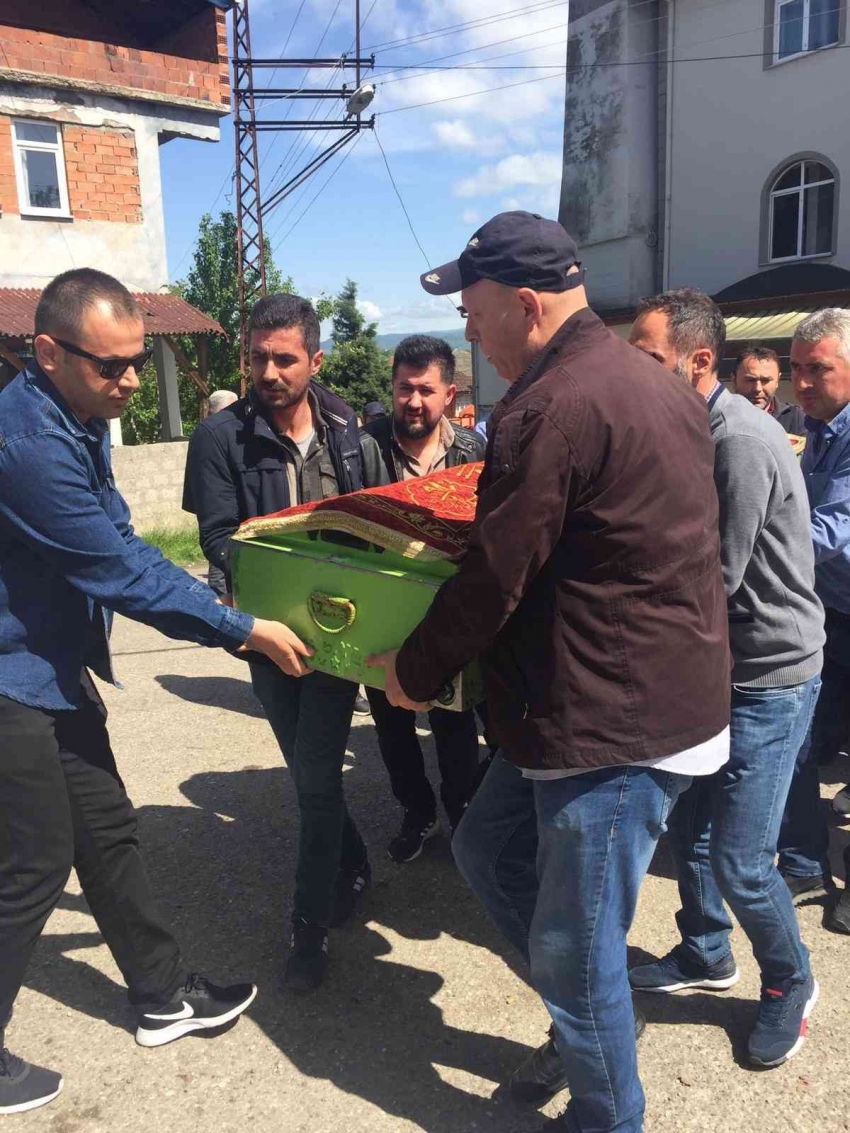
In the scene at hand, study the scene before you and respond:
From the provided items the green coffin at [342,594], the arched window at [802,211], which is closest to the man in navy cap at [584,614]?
the green coffin at [342,594]

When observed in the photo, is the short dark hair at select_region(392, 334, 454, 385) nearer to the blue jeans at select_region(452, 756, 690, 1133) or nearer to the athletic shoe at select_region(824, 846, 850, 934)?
the blue jeans at select_region(452, 756, 690, 1133)

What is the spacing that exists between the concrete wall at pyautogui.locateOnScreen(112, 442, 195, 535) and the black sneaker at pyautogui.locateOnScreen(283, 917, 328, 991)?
1014 cm

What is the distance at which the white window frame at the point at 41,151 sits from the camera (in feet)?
44.2

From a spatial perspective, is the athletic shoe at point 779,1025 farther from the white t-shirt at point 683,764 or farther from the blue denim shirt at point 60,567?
the blue denim shirt at point 60,567

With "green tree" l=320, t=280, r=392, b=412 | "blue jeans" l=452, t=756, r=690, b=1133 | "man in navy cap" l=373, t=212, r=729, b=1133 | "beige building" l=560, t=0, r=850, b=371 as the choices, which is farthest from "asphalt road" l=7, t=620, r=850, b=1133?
"green tree" l=320, t=280, r=392, b=412

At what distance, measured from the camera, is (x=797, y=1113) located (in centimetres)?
235

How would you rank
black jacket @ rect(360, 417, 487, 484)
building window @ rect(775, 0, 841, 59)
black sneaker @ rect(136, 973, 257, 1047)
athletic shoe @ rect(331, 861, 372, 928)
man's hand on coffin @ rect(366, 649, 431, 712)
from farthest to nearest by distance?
building window @ rect(775, 0, 841, 59) → black jacket @ rect(360, 417, 487, 484) → athletic shoe @ rect(331, 861, 372, 928) → black sneaker @ rect(136, 973, 257, 1047) → man's hand on coffin @ rect(366, 649, 431, 712)

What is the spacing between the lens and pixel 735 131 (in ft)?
55.3

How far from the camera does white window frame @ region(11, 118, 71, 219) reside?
531 inches

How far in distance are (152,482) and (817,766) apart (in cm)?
1106

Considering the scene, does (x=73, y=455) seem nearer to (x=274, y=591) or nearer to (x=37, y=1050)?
(x=274, y=591)

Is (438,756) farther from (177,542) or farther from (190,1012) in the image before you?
(177,542)

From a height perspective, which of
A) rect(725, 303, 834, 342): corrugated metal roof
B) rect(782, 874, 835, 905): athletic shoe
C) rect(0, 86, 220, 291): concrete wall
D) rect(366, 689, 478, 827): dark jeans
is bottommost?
rect(782, 874, 835, 905): athletic shoe

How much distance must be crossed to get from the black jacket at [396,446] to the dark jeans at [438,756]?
93 centimetres
